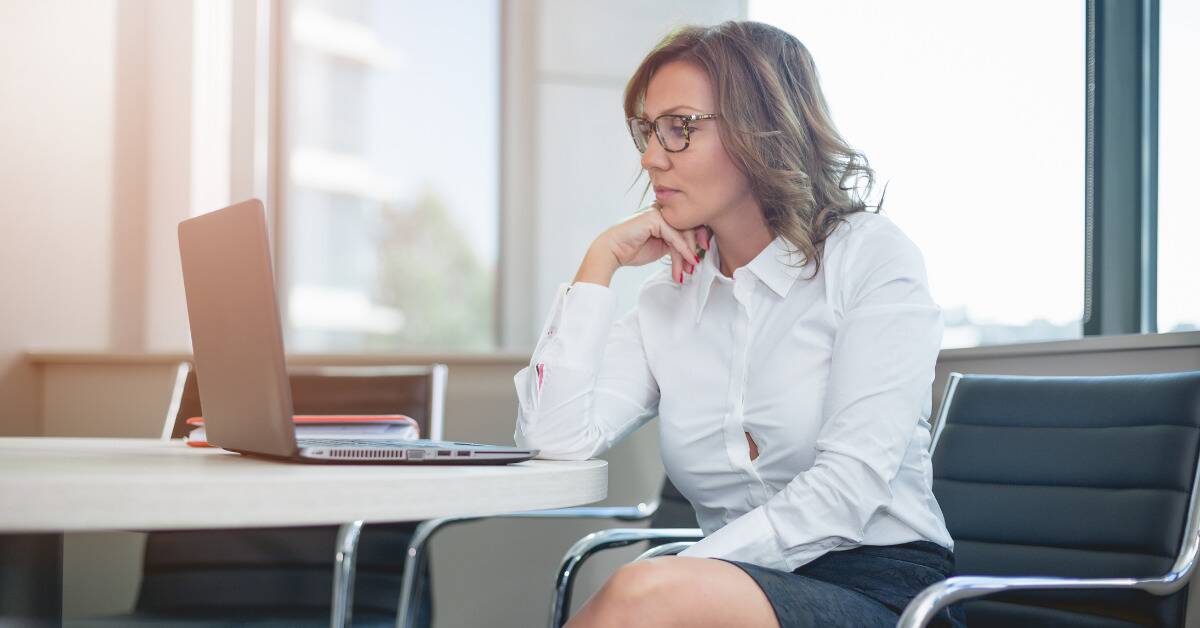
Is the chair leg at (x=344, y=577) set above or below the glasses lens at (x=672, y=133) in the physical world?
below

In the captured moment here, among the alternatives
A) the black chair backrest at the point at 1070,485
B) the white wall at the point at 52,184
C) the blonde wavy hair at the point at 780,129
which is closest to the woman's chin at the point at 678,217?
the blonde wavy hair at the point at 780,129

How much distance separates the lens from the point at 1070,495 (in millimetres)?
1566

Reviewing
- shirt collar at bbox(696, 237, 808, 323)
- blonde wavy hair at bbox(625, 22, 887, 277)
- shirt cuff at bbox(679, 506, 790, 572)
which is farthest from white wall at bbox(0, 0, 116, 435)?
shirt cuff at bbox(679, 506, 790, 572)

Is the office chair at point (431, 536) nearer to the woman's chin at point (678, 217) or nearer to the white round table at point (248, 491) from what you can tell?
the woman's chin at point (678, 217)

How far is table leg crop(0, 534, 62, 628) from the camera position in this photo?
1.13m

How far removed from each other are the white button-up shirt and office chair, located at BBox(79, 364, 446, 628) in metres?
0.59

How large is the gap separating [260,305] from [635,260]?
0.86 m

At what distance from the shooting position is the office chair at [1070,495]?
55.1 inches

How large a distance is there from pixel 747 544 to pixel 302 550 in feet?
4.25

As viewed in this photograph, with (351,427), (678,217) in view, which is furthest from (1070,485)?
(351,427)

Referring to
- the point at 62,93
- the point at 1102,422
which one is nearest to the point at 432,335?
the point at 62,93

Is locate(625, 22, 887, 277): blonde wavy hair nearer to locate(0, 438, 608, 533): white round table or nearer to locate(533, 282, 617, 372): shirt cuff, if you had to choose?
locate(533, 282, 617, 372): shirt cuff

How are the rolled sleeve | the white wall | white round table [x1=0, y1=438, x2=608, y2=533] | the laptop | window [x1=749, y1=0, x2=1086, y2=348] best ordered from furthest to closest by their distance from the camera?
the white wall < window [x1=749, y1=0, x2=1086, y2=348] < the rolled sleeve < the laptop < white round table [x1=0, y1=438, x2=608, y2=533]

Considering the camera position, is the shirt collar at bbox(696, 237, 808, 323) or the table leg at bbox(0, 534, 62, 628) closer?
the table leg at bbox(0, 534, 62, 628)
